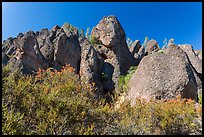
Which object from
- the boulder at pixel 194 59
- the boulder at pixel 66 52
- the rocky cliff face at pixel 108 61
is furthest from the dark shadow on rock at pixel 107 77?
the boulder at pixel 194 59

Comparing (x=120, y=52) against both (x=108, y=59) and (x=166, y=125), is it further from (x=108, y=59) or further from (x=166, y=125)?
(x=166, y=125)

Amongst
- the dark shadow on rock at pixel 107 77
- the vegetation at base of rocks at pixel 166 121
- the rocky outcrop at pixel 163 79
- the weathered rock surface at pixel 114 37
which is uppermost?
the weathered rock surface at pixel 114 37

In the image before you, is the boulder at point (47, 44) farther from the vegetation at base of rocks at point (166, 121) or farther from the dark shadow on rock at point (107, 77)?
the vegetation at base of rocks at point (166, 121)

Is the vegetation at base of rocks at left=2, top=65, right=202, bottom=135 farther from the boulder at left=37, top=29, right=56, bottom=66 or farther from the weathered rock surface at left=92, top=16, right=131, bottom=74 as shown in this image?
the weathered rock surface at left=92, top=16, right=131, bottom=74

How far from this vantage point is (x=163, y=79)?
8.58m

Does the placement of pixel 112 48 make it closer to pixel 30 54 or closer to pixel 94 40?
pixel 94 40

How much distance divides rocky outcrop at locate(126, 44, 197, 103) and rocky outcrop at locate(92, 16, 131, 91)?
782 cm

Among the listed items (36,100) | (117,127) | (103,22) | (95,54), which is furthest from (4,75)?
(103,22)

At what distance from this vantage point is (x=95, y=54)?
17.6m

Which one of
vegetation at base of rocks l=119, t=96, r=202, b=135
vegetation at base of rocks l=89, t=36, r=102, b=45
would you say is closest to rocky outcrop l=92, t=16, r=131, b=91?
vegetation at base of rocks l=89, t=36, r=102, b=45

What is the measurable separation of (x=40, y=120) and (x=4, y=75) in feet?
7.54

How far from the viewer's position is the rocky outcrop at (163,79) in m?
8.26

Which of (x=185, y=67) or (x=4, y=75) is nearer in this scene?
(x=4, y=75)

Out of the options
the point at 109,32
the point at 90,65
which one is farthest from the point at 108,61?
the point at 109,32
